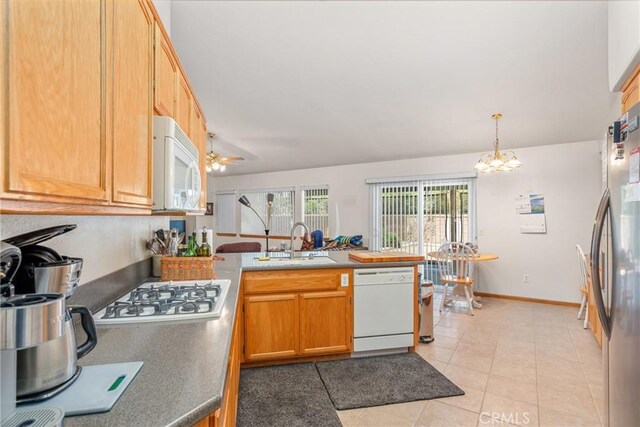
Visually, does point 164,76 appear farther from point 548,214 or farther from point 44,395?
point 548,214

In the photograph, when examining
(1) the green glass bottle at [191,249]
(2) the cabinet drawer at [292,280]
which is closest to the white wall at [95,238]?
(1) the green glass bottle at [191,249]

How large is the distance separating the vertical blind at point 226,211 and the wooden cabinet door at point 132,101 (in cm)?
683

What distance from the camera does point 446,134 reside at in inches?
168

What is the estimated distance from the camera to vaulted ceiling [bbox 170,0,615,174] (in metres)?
1.96

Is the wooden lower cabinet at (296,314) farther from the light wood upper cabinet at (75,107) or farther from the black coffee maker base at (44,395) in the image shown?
the black coffee maker base at (44,395)

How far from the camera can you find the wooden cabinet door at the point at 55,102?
520mm

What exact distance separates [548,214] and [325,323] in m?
3.92

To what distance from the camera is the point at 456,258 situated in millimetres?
4145

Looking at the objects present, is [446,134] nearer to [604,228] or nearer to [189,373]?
[604,228]

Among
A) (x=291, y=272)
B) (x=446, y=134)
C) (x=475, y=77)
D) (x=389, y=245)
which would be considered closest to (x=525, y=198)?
(x=446, y=134)

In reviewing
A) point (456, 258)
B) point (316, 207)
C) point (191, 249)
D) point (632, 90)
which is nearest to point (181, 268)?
point (191, 249)

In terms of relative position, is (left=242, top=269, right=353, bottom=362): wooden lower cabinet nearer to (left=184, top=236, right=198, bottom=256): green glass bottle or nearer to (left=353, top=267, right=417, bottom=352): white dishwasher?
(left=353, top=267, right=417, bottom=352): white dishwasher

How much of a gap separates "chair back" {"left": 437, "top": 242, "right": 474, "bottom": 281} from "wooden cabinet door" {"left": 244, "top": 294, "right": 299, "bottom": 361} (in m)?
2.52

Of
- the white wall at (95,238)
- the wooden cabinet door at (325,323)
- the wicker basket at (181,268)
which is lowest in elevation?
the wooden cabinet door at (325,323)
